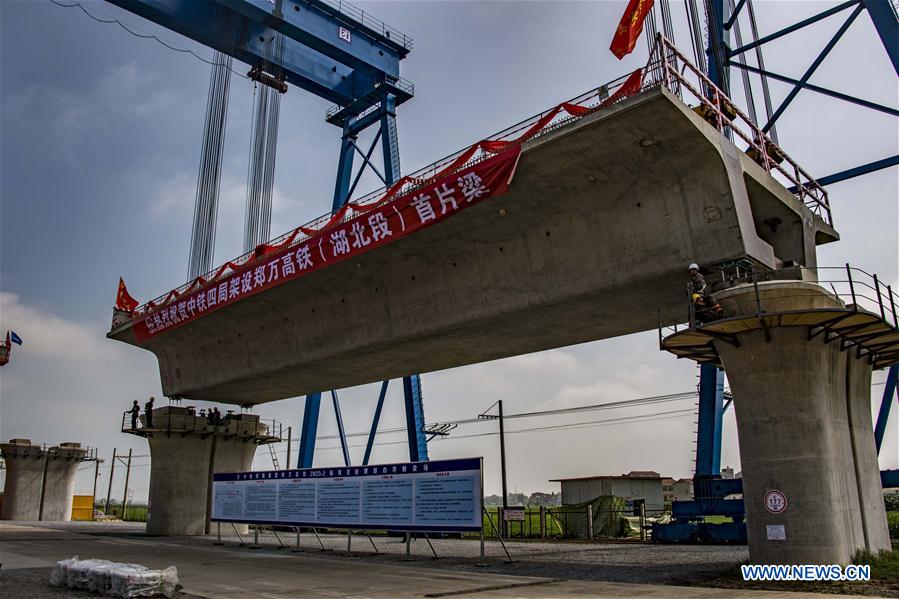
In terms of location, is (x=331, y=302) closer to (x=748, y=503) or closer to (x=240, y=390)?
(x=240, y=390)

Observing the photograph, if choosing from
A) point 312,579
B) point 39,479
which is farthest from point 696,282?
point 39,479

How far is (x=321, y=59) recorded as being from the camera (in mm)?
34500

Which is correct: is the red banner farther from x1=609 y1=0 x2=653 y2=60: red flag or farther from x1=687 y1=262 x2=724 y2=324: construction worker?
x1=687 y1=262 x2=724 y2=324: construction worker

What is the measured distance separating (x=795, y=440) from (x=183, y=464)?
1114 inches

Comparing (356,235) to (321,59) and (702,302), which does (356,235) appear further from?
(321,59)

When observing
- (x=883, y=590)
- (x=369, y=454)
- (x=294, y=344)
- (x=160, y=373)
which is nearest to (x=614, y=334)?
(x=883, y=590)

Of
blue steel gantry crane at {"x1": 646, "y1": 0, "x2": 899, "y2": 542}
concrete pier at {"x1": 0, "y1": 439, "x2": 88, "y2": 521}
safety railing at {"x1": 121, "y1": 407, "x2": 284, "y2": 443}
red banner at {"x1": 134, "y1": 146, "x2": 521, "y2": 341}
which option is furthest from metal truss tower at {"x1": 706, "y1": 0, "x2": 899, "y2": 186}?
concrete pier at {"x1": 0, "y1": 439, "x2": 88, "y2": 521}

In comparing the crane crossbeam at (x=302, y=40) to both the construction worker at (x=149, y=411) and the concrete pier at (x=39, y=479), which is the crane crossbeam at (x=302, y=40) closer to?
the construction worker at (x=149, y=411)

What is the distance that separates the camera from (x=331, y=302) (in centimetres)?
2356

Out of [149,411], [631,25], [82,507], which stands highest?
[631,25]

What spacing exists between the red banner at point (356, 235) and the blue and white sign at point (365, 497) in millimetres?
6319

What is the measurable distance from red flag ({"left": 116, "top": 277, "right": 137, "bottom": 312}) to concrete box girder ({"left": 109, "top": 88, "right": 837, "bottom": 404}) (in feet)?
31.0

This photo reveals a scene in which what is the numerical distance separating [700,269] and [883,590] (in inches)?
275

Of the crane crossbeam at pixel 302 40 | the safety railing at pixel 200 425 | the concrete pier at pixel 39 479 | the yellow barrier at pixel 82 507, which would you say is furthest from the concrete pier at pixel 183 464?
the yellow barrier at pixel 82 507
